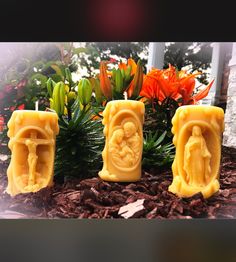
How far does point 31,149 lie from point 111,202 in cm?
17

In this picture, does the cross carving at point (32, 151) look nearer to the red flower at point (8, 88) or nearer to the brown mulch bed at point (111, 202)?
the brown mulch bed at point (111, 202)

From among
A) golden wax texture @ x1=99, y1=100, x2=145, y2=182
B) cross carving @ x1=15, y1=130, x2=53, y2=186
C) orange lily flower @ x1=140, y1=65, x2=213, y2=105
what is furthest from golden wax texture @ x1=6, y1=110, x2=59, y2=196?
orange lily flower @ x1=140, y1=65, x2=213, y2=105

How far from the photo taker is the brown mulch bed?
0.63m

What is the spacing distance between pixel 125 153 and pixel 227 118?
22cm

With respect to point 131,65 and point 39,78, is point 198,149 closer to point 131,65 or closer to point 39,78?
point 131,65

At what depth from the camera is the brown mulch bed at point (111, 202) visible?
0.63 meters

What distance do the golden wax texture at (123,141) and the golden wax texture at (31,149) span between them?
0.10m

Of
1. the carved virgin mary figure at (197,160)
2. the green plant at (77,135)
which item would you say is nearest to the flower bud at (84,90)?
the green plant at (77,135)

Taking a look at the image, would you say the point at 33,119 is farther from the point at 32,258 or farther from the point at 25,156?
the point at 32,258

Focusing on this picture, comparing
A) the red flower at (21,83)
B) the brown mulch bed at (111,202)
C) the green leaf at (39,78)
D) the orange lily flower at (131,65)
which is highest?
the orange lily flower at (131,65)

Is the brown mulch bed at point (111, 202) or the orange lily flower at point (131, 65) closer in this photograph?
the brown mulch bed at point (111, 202)
